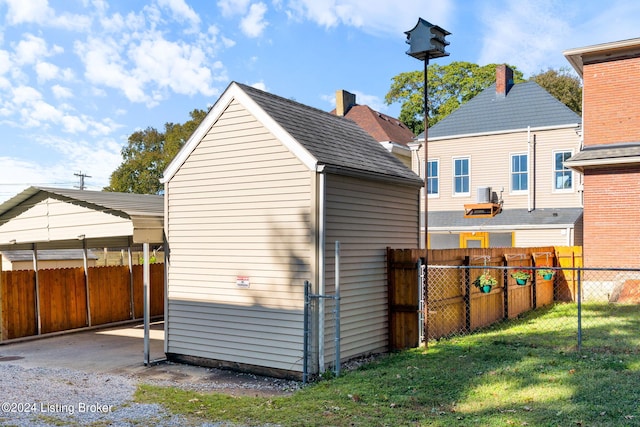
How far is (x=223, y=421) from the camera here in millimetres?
6375

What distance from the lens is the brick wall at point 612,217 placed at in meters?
15.9

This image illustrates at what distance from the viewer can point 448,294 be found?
10.8m

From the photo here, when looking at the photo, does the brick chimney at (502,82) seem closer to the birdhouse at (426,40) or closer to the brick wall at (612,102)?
the brick wall at (612,102)

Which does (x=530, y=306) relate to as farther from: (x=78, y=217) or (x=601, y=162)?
(x=78, y=217)

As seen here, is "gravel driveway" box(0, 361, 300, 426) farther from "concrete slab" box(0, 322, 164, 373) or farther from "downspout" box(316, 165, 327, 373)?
"downspout" box(316, 165, 327, 373)

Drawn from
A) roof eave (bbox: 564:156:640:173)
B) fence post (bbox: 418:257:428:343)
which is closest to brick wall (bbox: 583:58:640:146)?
roof eave (bbox: 564:156:640:173)

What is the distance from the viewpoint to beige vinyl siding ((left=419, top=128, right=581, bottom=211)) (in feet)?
70.1

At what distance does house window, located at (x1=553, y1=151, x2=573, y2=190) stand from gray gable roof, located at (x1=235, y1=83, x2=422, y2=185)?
488 inches

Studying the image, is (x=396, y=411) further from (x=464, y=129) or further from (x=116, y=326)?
(x=464, y=129)

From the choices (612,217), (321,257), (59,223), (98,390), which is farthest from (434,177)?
(98,390)

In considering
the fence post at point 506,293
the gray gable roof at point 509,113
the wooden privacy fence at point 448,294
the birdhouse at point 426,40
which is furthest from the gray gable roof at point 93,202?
the gray gable roof at point 509,113

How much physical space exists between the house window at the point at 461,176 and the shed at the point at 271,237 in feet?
44.6

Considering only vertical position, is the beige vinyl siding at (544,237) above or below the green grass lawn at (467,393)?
above

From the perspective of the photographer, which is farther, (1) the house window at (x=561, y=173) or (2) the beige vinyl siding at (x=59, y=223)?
(1) the house window at (x=561, y=173)
